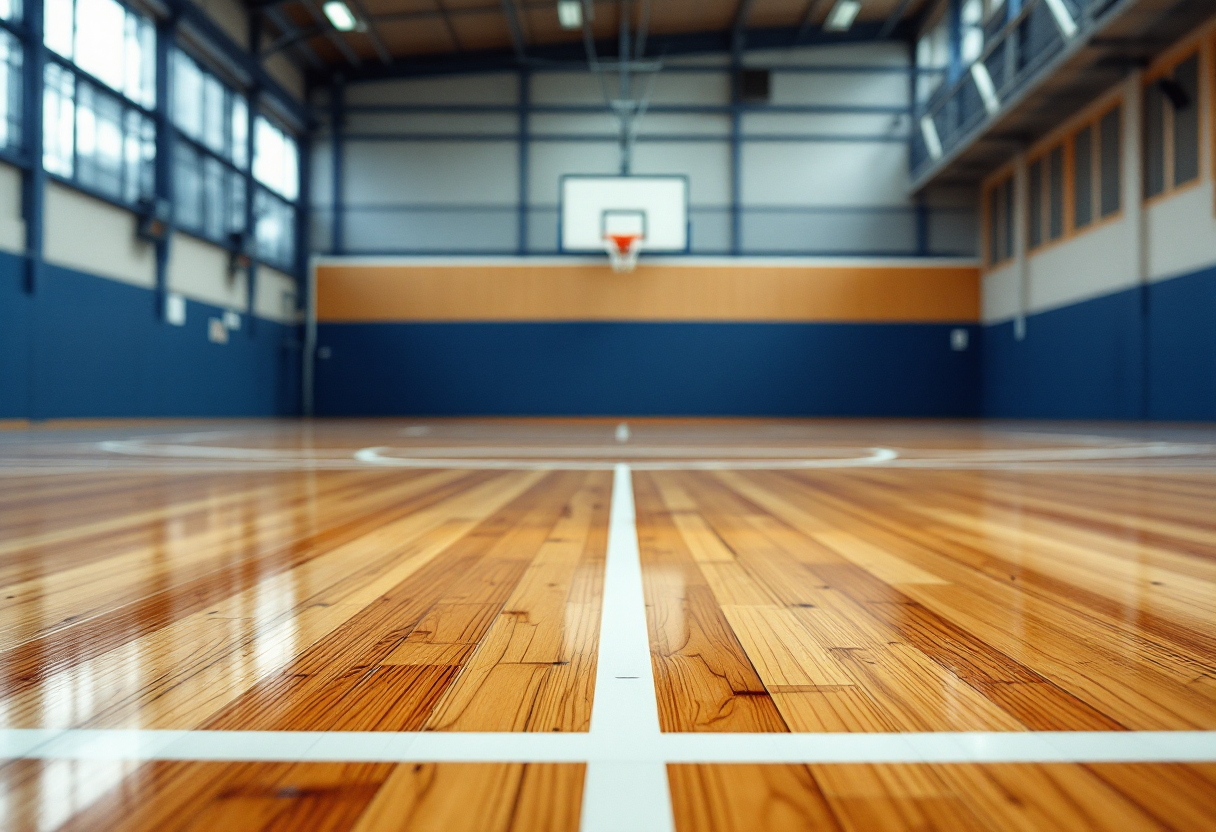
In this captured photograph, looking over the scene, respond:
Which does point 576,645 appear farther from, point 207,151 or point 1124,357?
point 207,151

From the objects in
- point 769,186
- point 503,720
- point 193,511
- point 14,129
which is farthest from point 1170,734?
point 769,186

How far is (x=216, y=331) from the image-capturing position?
1022 centimetres

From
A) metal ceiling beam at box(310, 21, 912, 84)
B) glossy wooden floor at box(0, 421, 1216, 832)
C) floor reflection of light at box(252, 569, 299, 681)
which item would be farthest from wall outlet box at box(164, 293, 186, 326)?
floor reflection of light at box(252, 569, 299, 681)

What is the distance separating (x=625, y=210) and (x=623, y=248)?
58cm

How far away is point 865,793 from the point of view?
441mm

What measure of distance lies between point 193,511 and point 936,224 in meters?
12.6

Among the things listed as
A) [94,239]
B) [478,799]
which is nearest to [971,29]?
[94,239]

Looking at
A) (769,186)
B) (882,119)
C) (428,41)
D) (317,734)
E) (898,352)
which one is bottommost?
(317,734)

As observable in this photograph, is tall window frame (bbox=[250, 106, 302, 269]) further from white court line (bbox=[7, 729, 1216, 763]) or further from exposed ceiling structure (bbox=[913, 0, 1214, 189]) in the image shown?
white court line (bbox=[7, 729, 1216, 763])

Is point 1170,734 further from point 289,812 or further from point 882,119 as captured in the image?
point 882,119

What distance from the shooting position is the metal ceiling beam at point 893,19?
11.7 meters

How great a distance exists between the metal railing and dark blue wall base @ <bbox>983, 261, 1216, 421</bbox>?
2574mm

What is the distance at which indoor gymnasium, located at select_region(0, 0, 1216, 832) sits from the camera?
50 cm

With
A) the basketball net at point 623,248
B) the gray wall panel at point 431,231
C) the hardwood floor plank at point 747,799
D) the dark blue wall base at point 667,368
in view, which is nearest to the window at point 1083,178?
the dark blue wall base at point 667,368
